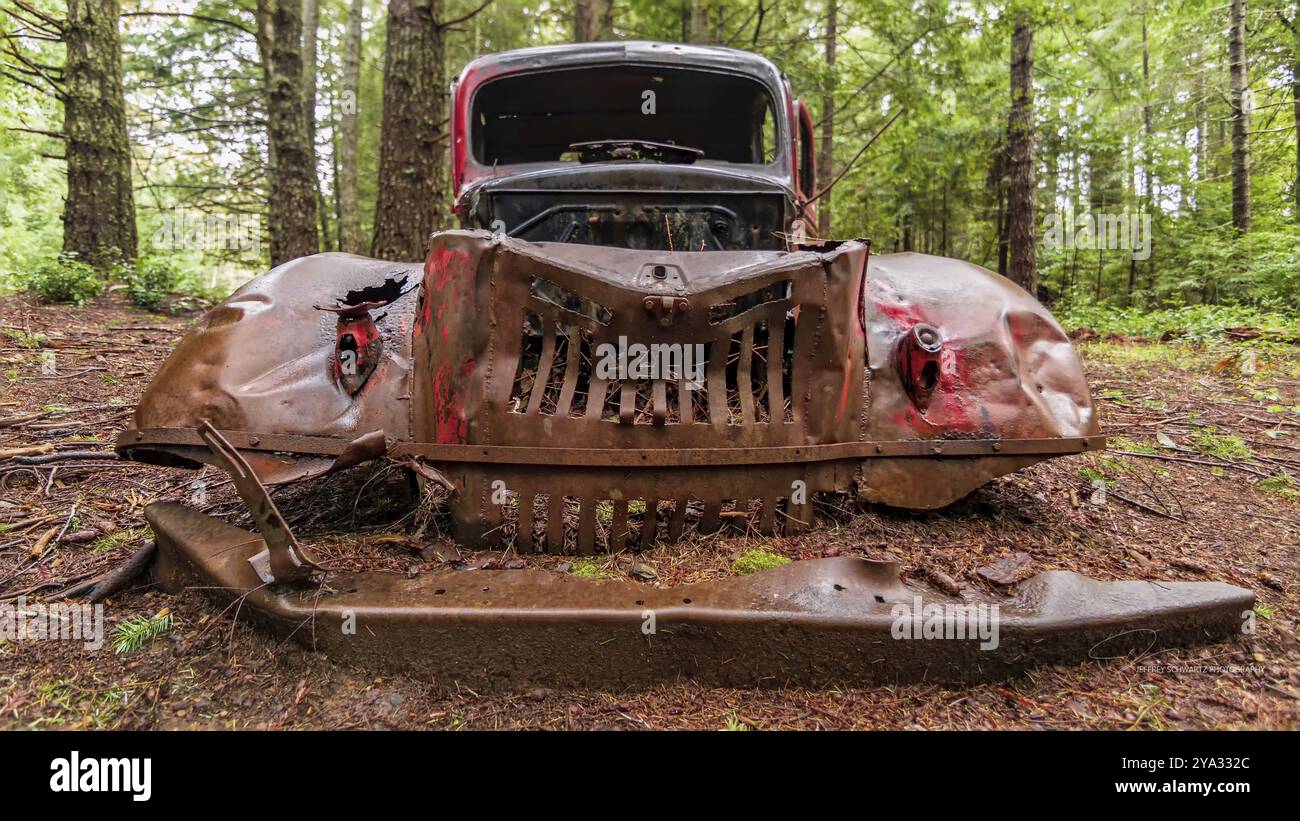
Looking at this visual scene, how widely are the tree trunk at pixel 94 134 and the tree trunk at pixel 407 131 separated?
3420 millimetres

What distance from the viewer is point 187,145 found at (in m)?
14.4

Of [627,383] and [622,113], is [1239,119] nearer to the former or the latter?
[622,113]

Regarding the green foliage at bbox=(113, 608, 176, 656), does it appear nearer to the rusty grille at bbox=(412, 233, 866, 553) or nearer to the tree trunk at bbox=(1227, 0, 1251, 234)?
the rusty grille at bbox=(412, 233, 866, 553)

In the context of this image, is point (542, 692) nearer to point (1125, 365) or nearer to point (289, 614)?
point (289, 614)

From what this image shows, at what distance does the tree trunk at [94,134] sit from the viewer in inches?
284

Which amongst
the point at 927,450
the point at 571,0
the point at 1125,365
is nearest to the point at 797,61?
the point at 571,0

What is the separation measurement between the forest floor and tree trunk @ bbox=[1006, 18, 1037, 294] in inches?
245

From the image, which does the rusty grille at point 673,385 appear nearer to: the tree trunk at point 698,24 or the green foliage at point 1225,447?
the green foliage at point 1225,447

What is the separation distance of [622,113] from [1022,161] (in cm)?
815

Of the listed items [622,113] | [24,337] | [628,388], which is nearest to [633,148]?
[622,113]

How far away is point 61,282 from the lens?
648 cm
